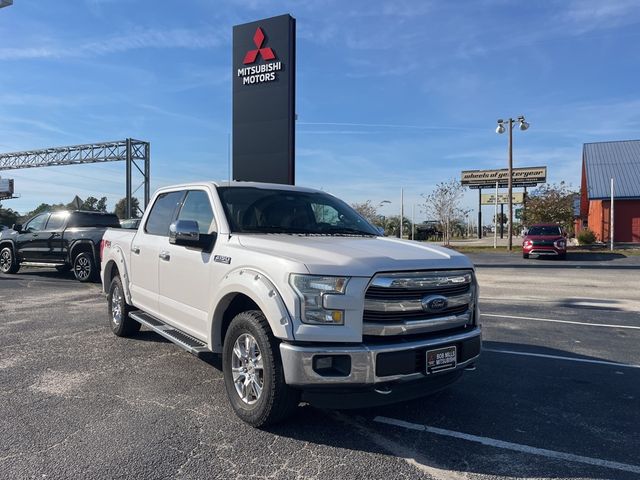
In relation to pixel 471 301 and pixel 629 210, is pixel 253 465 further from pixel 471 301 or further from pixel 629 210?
pixel 629 210

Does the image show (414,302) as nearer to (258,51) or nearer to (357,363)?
(357,363)

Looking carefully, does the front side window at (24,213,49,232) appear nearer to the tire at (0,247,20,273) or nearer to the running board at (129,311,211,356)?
the tire at (0,247,20,273)

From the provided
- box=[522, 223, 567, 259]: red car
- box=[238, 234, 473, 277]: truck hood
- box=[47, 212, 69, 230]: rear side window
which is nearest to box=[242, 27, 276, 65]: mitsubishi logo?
box=[47, 212, 69, 230]: rear side window

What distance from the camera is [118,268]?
6723mm

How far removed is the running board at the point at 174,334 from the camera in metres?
4.48

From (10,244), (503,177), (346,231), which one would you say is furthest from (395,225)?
(346,231)

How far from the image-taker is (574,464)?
133 inches

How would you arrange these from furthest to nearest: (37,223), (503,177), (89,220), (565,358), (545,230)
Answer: (503,177) → (545,230) → (37,223) → (89,220) → (565,358)

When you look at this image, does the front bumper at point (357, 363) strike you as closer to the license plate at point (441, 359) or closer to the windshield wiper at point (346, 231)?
the license plate at point (441, 359)

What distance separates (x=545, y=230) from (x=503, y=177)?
39820mm

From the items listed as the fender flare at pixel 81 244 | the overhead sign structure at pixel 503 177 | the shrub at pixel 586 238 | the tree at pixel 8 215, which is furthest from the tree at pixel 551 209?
the tree at pixel 8 215

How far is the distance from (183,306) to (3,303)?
21.8 ft

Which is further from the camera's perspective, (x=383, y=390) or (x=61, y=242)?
(x=61, y=242)

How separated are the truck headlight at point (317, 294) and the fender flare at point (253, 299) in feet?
A: 0.47
